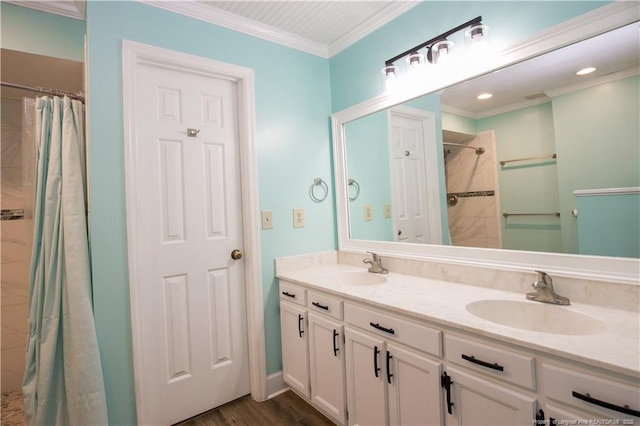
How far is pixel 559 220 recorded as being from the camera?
1.42 m

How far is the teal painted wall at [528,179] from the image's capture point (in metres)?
1.45

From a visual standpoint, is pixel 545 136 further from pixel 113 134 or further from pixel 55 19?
pixel 55 19

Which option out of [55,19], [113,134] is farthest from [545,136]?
[55,19]

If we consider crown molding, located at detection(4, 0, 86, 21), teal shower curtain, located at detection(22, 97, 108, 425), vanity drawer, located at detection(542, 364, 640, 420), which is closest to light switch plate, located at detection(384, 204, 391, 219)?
vanity drawer, located at detection(542, 364, 640, 420)

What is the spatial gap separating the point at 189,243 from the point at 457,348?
1.60 m

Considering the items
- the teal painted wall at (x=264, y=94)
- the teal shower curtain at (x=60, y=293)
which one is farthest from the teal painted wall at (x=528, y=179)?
the teal shower curtain at (x=60, y=293)

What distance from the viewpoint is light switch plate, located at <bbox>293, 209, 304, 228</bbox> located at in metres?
2.31

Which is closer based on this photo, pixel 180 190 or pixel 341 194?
pixel 180 190

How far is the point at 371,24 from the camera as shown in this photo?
7.00 feet

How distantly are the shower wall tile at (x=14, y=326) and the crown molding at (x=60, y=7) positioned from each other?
2124mm

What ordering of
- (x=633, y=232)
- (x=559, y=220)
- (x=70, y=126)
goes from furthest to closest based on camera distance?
(x=70, y=126) → (x=559, y=220) → (x=633, y=232)

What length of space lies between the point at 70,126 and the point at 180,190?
24.8 inches

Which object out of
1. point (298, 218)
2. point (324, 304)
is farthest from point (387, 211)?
point (324, 304)

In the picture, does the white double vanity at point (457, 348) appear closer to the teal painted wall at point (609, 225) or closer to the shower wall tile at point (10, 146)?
the teal painted wall at point (609, 225)
